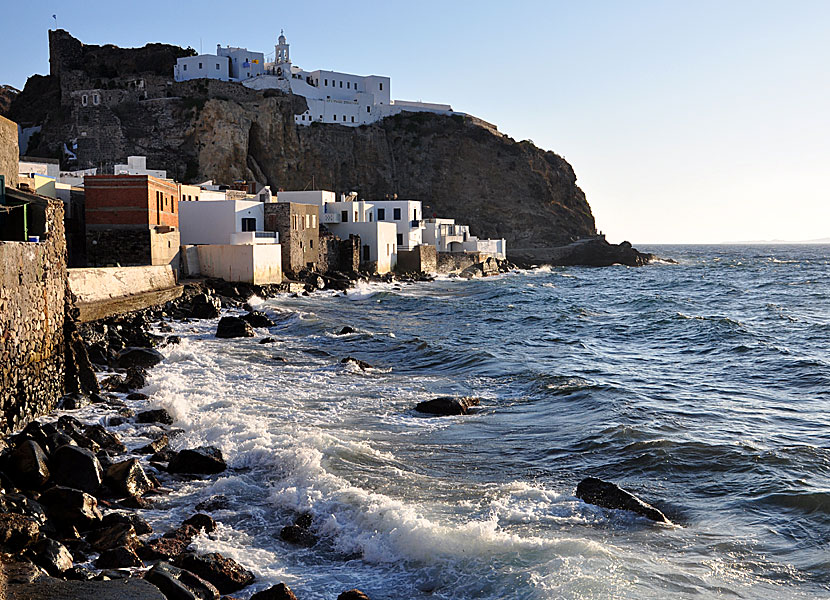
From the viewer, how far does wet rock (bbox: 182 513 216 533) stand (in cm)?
850

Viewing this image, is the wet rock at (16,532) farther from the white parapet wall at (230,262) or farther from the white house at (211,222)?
the white house at (211,222)

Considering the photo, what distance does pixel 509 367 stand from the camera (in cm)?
2052

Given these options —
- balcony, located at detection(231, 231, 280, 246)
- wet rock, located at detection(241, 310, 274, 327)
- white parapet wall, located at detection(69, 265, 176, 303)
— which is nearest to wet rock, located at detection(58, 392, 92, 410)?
white parapet wall, located at detection(69, 265, 176, 303)

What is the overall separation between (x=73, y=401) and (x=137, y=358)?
4.87 meters

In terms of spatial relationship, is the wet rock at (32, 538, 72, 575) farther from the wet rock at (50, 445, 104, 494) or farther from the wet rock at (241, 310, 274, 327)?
the wet rock at (241, 310, 274, 327)

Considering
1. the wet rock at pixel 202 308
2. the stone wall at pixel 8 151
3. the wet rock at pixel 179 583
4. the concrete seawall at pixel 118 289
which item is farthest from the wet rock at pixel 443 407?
the wet rock at pixel 202 308

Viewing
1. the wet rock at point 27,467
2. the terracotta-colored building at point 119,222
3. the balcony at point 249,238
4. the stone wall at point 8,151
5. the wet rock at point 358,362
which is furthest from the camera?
the balcony at point 249,238

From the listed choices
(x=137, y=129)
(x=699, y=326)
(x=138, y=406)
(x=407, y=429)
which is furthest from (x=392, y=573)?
(x=137, y=129)

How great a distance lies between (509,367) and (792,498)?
35.3 feet

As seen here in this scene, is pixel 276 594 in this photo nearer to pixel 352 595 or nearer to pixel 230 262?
pixel 352 595

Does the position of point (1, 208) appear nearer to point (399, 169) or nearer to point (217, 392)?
point (217, 392)

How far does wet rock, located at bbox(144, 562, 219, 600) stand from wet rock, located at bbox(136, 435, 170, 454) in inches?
170

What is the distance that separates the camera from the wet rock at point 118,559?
7281 mm

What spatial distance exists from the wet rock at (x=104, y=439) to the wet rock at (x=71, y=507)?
2.43m
